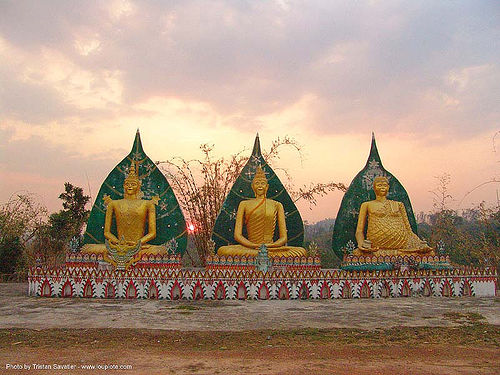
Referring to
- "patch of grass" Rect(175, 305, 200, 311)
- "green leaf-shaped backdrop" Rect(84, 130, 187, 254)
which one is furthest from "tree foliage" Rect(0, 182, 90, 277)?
"patch of grass" Rect(175, 305, 200, 311)

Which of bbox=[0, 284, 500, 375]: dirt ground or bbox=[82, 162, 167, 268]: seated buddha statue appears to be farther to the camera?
bbox=[82, 162, 167, 268]: seated buddha statue

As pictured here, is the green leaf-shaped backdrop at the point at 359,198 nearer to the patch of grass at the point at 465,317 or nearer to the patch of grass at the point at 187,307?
the patch of grass at the point at 465,317

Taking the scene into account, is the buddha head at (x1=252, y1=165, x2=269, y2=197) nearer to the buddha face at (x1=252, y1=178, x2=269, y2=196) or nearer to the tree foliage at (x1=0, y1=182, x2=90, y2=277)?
the buddha face at (x1=252, y1=178, x2=269, y2=196)

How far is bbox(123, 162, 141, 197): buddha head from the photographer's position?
1495 centimetres

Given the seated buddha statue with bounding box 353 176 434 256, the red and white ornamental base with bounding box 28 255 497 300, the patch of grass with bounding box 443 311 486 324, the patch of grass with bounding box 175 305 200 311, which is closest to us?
the patch of grass with bounding box 443 311 486 324

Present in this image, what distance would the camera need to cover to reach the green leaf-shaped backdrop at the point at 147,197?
15367 millimetres

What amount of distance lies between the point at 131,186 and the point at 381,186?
342 inches

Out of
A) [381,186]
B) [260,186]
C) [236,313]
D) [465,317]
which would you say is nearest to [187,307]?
[236,313]

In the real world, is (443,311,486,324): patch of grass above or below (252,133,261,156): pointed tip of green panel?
below

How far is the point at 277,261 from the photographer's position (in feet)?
43.1

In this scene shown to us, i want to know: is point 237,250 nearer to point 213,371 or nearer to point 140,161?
point 140,161

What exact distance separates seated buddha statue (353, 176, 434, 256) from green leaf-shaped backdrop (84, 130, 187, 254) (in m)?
6.24

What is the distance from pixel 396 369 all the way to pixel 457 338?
7.32 feet

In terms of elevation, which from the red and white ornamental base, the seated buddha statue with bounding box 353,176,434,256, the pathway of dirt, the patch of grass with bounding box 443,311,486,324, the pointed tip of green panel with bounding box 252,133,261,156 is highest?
the pointed tip of green panel with bounding box 252,133,261,156
